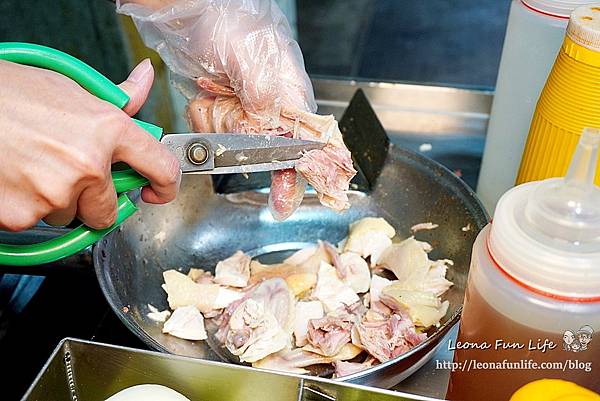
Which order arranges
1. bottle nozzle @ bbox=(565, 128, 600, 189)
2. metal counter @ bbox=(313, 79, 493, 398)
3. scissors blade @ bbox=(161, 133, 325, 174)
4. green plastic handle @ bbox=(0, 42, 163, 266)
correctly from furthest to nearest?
metal counter @ bbox=(313, 79, 493, 398), scissors blade @ bbox=(161, 133, 325, 174), green plastic handle @ bbox=(0, 42, 163, 266), bottle nozzle @ bbox=(565, 128, 600, 189)

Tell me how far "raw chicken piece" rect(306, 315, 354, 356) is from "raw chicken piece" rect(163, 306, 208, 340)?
14 cm

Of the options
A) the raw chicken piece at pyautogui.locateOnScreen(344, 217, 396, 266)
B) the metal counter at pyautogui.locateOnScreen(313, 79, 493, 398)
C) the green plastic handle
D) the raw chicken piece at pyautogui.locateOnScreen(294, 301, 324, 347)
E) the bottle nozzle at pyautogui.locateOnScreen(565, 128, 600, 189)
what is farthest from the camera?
the metal counter at pyautogui.locateOnScreen(313, 79, 493, 398)

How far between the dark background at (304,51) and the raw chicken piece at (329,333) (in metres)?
0.23

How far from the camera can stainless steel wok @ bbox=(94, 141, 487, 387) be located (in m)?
0.88

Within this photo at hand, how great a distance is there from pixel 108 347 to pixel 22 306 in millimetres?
458

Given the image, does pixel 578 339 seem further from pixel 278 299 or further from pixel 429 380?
pixel 278 299

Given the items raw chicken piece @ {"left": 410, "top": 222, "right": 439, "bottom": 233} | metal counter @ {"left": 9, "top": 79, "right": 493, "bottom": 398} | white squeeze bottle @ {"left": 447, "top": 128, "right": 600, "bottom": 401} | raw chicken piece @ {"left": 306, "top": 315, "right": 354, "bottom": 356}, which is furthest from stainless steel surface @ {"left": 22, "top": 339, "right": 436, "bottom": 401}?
metal counter @ {"left": 9, "top": 79, "right": 493, "bottom": 398}

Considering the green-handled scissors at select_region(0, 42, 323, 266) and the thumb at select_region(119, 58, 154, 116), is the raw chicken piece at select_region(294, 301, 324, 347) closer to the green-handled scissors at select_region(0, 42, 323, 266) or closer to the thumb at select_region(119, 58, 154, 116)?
the green-handled scissors at select_region(0, 42, 323, 266)

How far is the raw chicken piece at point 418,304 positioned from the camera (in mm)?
825

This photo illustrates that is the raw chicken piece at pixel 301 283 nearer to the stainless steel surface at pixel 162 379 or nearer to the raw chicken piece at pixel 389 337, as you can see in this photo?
the raw chicken piece at pixel 389 337

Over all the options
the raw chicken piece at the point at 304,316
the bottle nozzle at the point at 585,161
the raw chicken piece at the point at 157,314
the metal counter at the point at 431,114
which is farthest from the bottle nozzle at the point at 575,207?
the metal counter at the point at 431,114

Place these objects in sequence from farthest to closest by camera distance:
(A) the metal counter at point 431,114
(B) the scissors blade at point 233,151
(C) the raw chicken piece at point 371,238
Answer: (A) the metal counter at point 431,114 → (C) the raw chicken piece at point 371,238 → (B) the scissors blade at point 233,151

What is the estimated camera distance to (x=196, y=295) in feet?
2.95

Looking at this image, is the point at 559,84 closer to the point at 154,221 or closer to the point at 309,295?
the point at 309,295
